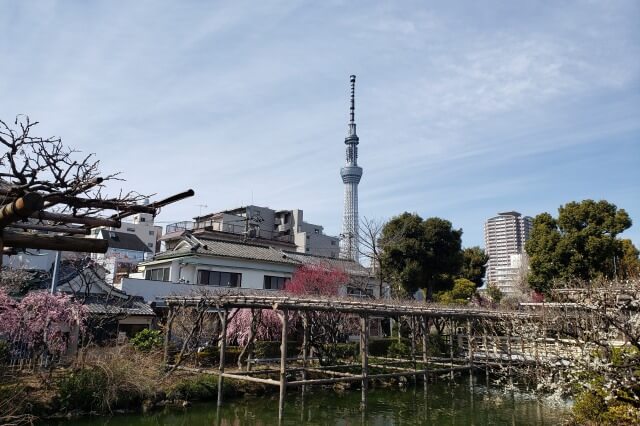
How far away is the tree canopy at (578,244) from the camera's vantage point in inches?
1054

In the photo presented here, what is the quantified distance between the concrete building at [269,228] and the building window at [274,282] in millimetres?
13120

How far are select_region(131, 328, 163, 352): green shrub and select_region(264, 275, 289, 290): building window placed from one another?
1138 cm

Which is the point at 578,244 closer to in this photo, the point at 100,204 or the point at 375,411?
the point at 375,411

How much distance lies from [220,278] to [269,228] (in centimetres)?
2755

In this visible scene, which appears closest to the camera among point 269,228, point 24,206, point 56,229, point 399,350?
point 24,206

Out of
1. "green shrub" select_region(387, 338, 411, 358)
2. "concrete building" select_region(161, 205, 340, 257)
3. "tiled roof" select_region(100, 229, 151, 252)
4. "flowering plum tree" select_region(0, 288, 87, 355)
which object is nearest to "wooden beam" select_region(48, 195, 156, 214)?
"flowering plum tree" select_region(0, 288, 87, 355)

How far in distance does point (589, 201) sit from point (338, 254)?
37145 millimetres

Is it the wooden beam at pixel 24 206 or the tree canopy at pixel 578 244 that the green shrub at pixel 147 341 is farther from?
the tree canopy at pixel 578 244

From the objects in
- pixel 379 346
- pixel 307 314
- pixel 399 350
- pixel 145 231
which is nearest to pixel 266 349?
Answer: pixel 307 314

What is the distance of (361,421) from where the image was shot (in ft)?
53.2

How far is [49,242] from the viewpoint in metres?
5.21

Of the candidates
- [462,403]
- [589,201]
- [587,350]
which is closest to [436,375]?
[462,403]

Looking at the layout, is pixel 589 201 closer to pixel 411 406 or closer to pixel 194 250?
pixel 411 406

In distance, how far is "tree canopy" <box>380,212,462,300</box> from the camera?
34031mm
